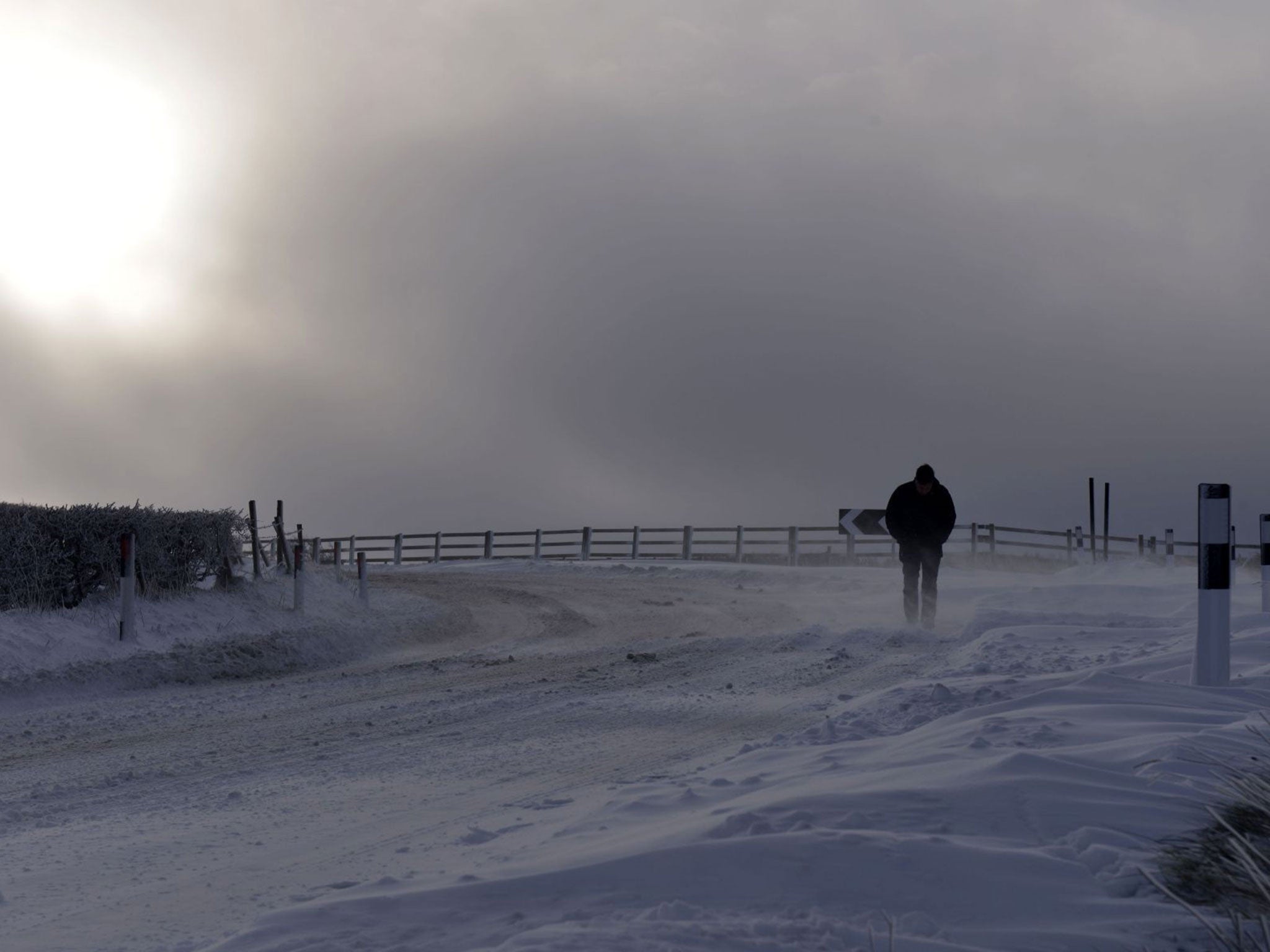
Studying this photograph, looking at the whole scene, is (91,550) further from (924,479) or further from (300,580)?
(924,479)

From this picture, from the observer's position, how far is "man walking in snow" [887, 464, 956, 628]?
44.8ft

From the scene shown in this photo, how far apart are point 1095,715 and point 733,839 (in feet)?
8.56

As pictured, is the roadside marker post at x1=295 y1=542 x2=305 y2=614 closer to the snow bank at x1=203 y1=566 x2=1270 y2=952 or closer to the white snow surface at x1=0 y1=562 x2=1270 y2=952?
the white snow surface at x1=0 y1=562 x2=1270 y2=952


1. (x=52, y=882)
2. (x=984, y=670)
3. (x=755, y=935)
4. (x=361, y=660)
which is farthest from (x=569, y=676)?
(x=755, y=935)

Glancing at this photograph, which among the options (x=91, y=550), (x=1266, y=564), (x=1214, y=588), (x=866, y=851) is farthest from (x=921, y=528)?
(x=866, y=851)

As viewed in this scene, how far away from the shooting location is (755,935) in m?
2.71

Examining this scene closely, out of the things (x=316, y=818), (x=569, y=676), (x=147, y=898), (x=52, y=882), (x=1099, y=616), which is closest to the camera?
(x=147, y=898)

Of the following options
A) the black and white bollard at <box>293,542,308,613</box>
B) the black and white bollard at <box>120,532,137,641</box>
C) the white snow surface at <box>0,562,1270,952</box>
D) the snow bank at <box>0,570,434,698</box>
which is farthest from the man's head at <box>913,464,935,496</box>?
the black and white bollard at <box>120,532,137,641</box>

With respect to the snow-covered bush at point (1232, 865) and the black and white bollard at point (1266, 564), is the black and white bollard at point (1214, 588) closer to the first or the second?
the snow-covered bush at point (1232, 865)

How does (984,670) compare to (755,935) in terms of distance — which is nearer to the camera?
(755,935)

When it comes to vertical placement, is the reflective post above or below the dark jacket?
below

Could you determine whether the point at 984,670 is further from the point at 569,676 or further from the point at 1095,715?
the point at 569,676

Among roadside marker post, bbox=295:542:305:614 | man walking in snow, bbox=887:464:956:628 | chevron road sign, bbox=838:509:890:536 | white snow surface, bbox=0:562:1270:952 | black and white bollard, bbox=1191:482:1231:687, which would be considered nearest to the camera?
white snow surface, bbox=0:562:1270:952

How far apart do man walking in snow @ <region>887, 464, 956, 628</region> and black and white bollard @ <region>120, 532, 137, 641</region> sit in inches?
348
